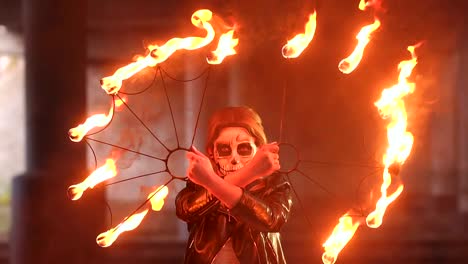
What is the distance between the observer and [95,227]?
4.86 m

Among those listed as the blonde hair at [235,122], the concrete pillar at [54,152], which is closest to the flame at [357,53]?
the blonde hair at [235,122]

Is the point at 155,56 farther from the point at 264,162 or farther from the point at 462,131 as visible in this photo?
the point at 462,131

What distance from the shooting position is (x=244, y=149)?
2857 mm

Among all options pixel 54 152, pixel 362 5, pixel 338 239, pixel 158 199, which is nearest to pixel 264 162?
pixel 338 239

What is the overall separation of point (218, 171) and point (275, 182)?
25 cm

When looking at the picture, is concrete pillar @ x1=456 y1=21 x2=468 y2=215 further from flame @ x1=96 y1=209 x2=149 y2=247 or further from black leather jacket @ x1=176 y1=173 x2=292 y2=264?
flame @ x1=96 y1=209 x2=149 y2=247

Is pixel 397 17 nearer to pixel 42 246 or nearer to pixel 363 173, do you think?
pixel 363 173

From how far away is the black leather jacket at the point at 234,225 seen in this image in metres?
2.75

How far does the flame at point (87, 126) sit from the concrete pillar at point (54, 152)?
1.98 metres

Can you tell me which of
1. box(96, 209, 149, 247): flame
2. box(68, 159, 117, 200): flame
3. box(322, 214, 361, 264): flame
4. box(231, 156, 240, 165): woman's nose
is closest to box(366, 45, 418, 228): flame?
box(322, 214, 361, 264): flame

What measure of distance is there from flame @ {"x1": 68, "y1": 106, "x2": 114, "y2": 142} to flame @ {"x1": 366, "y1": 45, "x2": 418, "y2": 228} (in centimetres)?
115

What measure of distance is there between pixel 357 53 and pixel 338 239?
2.57 feet

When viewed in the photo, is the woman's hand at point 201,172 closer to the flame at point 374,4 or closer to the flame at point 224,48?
the flame at point 224,48

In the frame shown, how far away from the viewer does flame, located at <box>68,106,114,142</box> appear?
2.79 meters
